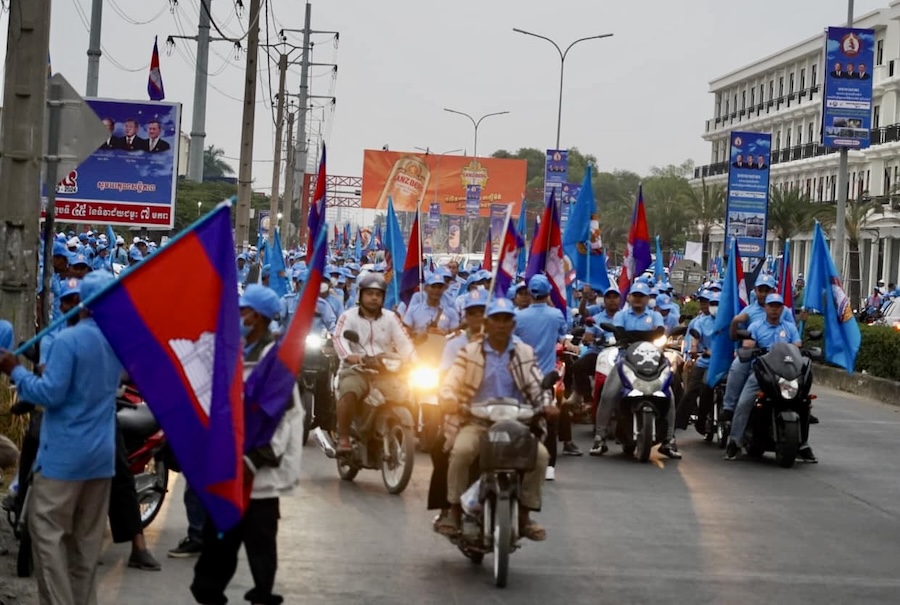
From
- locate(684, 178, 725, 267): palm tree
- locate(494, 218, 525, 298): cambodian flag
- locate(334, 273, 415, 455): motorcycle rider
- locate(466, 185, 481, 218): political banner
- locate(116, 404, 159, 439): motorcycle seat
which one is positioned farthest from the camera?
locate(684, 178, 725, 267): palm tree

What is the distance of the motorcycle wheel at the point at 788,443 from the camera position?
47.9ft

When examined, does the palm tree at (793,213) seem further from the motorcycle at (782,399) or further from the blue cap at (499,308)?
the blue cap at (499,308)

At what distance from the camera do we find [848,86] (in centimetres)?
2727

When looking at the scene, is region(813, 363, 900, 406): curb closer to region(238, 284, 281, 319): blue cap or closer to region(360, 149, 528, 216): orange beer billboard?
region(238, 284, 281, 319): blue cap

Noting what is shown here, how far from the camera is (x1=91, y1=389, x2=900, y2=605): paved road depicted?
28.6 ft

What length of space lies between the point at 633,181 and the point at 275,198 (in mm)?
85297

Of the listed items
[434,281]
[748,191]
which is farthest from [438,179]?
[434,281]

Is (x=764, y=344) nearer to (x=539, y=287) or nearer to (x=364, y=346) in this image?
(x=539, y=287)

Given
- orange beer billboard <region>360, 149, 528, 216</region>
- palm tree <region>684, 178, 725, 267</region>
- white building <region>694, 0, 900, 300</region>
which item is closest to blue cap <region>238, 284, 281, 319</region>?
white building <region>694, 0, 900, 300</region>

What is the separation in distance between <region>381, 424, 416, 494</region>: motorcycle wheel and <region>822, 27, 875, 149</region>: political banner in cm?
1681

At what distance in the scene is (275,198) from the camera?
47500 mm

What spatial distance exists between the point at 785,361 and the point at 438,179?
77.4 m

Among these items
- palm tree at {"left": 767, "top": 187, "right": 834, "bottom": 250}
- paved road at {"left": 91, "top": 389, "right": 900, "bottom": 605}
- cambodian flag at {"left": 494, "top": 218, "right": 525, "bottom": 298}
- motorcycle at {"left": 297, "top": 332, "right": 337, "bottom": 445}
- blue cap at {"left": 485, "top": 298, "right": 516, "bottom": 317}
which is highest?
palm tree at {"left": 767, "top": 187, "right": 834, "bottom": 250}

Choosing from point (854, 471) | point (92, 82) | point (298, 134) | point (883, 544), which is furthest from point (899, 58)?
point (883, 544)
